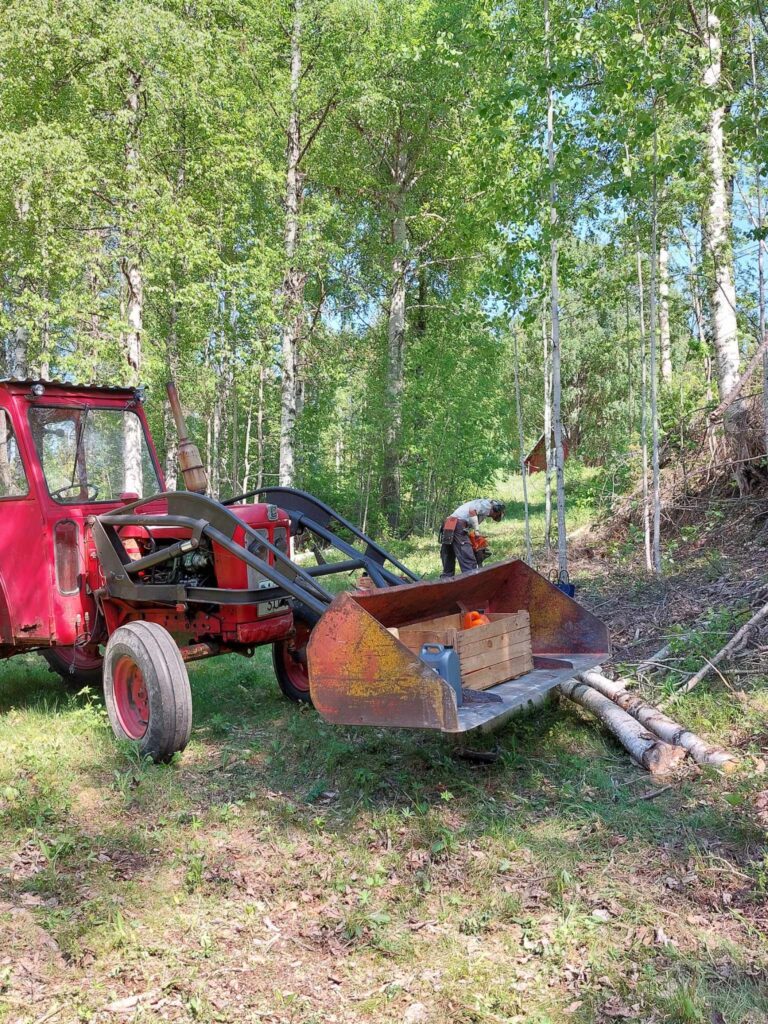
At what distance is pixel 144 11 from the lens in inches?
553

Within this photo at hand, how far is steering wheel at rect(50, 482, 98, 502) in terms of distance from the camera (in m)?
5.86

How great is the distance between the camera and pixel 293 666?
20.9 ft

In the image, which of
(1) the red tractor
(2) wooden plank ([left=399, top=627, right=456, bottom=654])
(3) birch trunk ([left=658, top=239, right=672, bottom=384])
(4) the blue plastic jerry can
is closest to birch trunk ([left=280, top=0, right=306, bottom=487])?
(3) birch trunk ([left=658, top=239, right=672, bottom=384])

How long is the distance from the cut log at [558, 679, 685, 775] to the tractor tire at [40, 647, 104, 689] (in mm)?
3524

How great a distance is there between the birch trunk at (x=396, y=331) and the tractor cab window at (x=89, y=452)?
1320cm

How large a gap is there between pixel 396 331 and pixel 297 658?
48.3ft

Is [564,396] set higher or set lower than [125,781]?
higher

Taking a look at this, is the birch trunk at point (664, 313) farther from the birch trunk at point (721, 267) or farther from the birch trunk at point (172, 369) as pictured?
the birch trunk at point (172, 369)

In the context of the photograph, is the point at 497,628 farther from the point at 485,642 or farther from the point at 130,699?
the point at 130,699

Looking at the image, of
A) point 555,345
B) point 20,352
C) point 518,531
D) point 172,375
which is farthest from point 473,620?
point 172,375

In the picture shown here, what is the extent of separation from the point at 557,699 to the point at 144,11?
14.2m

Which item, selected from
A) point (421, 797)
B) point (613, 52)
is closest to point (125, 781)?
point (421, 797)

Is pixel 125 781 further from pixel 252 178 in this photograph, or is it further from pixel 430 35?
pixel 430 35

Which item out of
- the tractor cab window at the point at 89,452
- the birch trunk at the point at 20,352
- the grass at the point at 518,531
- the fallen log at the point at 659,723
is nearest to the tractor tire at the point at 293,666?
the tractor cab window at the point at 89,452
